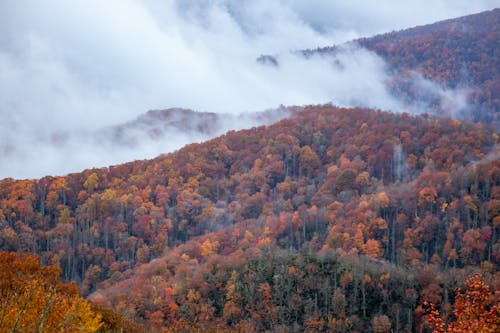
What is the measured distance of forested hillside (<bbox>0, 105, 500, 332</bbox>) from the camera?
292 feet

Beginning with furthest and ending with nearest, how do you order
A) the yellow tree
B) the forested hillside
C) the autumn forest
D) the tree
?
the forested hillside
the autumn forest
the yellow tree
the tree

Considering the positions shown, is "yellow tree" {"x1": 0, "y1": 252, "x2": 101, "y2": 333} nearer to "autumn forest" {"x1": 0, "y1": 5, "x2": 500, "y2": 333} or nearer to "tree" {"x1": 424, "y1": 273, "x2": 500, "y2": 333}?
"autumn forest" {"x1": 0, "y1": 5, "x2": 500, "y2": 333}

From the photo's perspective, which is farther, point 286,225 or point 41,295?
point 286,225

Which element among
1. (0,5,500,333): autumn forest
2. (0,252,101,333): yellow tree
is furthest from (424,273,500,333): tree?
(0,252,101,333): yellow tree

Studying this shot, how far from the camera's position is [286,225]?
5246 inches

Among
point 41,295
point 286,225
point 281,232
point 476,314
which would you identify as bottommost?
point 281,232

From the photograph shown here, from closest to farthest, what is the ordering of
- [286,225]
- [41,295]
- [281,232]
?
[41,295] < [281,232] < [286,225]

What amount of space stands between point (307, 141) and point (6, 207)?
10212 centimetres

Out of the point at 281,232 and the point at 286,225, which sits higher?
the point at 286,225

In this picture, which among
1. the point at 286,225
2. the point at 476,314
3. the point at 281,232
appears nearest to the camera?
the point at 476,314

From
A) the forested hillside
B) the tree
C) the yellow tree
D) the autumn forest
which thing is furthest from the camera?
the forested hillside

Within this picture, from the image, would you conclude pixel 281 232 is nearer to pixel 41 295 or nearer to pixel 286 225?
pixel 286 225

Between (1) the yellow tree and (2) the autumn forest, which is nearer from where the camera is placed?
(1) the yellow tree

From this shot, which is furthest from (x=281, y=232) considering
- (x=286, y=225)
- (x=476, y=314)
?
(x=476, y=314)
